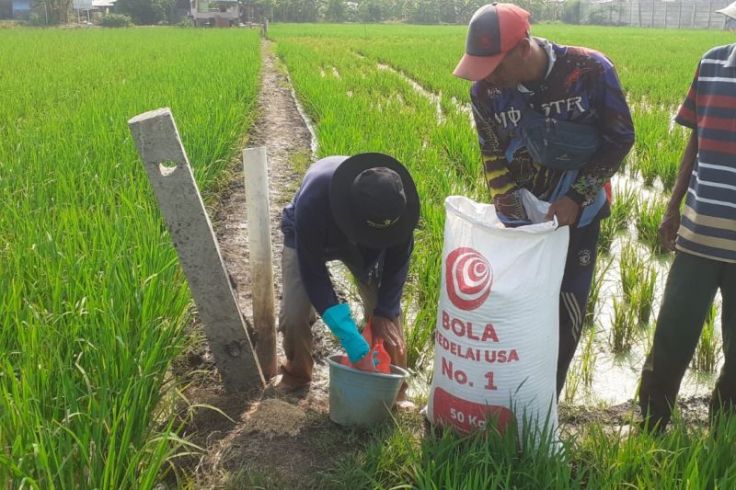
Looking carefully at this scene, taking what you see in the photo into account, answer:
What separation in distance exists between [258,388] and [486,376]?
2.70 feet

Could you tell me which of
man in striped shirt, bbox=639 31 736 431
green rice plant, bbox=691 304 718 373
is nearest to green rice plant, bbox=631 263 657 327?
green rice plant, bbox=691 304 718 373

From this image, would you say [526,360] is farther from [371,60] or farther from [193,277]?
[371,60]

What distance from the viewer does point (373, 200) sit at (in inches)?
64.0

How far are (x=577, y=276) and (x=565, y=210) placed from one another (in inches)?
9.5

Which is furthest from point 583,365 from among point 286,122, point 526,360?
point 286,122

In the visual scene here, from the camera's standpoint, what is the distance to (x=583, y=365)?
2.37 metres

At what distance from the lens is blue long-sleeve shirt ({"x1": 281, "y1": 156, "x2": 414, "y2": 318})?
74.1 inches

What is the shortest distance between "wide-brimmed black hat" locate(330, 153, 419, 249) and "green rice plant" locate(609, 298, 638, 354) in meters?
1.20

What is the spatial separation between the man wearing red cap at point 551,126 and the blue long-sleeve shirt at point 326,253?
0.38 metres

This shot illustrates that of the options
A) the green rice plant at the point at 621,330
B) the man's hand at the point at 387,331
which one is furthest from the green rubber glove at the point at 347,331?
the green rice plant at the point at 621,330

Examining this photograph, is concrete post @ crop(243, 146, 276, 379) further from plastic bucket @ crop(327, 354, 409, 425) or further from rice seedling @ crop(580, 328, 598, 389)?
rice seedling @ crop(580, 328, 598, 389)

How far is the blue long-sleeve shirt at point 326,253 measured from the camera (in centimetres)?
188

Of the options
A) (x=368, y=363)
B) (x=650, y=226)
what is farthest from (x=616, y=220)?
(x=368, y=363)

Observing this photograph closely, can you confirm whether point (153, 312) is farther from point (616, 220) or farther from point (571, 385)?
point (616, 220)
